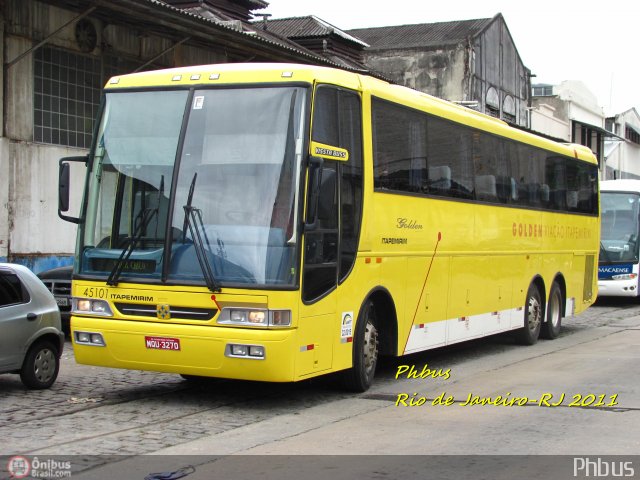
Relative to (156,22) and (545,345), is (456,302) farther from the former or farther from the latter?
(156,22)

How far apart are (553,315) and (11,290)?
10.3m

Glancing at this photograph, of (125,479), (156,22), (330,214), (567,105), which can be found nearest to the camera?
(125,479)

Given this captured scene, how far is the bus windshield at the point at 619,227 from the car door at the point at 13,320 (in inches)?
718

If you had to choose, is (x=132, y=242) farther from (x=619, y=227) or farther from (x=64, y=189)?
(x=619, y=227)

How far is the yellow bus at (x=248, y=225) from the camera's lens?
29.6 ft

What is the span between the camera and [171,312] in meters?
9.23

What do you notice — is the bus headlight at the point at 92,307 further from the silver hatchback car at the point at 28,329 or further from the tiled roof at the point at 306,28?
the tiled roof at the point at 306,28

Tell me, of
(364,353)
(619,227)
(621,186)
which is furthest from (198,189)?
(621,186)

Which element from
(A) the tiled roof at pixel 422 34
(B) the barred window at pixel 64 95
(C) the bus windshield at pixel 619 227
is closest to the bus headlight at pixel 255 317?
(B) the barred window at pixel 64 95

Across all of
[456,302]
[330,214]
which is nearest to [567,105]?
[456,302]

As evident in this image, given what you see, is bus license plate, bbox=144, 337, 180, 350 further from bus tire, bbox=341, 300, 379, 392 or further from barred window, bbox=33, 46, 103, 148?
barred window, bbox=33, 46, 103, 148

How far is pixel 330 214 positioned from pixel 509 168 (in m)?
6.23

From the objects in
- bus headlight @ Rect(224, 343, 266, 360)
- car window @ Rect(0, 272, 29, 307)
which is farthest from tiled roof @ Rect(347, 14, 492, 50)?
bus headlight @ Rect(224, 343, 266, 360)

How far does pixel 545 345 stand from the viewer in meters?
16.1
